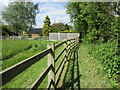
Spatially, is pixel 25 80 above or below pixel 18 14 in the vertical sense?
below

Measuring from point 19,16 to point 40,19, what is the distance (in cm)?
661

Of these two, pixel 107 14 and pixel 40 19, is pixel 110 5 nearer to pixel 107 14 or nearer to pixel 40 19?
pixel 107 14

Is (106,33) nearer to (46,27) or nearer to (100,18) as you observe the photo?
(100,18)

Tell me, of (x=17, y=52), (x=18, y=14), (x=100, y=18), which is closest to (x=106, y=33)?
(x=100, y=18)

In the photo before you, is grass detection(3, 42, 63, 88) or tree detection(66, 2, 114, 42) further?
tree detection(66, 2, 114, 42)

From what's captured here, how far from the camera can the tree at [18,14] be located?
29359mm

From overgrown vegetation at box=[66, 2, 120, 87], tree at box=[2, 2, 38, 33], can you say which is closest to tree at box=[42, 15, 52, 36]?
tree at box=[2, 2, 38, 33]

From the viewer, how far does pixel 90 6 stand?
6434mm

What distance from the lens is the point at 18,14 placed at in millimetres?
29469

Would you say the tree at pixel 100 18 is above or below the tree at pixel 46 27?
below

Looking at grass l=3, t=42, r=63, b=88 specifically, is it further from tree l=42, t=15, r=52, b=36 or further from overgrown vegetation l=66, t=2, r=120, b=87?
tree l=42, t=15, r=52, b=36

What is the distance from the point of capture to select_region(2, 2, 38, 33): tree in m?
29.4

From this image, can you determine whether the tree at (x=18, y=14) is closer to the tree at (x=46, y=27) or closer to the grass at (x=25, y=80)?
the tree at (x=46, y=27)

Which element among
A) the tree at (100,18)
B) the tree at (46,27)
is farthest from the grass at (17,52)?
the tree at (46,27)
